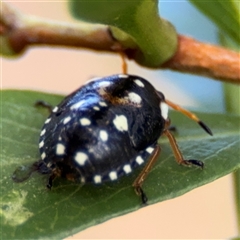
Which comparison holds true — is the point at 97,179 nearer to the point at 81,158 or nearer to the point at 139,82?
the point at 81,158

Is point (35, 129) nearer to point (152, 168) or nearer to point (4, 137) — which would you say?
point (4, 137)

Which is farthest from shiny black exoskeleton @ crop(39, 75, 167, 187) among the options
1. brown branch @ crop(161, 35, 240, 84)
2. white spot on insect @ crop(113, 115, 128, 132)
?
brown branch @ crop(161, 35, 240, 84)

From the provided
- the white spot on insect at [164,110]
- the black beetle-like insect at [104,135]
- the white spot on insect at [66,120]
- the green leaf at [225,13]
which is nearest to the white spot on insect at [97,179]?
the black beetle-like insect at [104,135]

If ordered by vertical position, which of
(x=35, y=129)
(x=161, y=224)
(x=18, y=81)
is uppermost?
(x=35, y=129)

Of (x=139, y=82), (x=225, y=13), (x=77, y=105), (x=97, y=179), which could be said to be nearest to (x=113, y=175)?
(x=97, y=179)

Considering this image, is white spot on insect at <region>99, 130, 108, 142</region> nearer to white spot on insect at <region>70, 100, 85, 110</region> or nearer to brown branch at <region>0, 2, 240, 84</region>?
white spot on insect at <region>70, 100, 85, 110</region>

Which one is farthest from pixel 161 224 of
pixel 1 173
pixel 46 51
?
pixel 1 173
